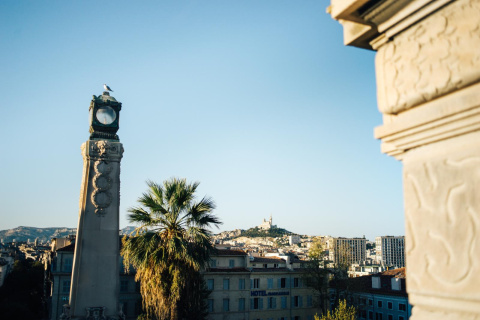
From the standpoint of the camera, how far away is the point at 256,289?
4400 cm

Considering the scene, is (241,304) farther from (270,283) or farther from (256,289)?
(270,283)

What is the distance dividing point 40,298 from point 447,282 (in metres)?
66.8

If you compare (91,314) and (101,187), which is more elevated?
(101,187)

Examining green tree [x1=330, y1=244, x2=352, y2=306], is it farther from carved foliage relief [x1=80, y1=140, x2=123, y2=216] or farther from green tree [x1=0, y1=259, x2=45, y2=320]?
carved foliage relief [x1=80, y1=140, x2=123, y2=216]

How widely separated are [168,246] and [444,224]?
1204 cm

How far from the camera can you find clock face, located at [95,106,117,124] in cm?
1486

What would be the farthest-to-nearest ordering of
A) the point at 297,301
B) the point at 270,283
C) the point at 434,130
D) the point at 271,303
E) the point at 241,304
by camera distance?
1. the point at 297,301
2. the point at 270,283
3. the point at 271,303
4. the point at 241,304
5. the point at 434,130

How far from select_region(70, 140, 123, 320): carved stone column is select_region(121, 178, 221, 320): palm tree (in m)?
0.63

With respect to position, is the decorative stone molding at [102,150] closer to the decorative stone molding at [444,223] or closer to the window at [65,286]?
the decorative stone molding at [444,223]

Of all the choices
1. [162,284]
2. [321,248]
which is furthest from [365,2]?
[321,248]

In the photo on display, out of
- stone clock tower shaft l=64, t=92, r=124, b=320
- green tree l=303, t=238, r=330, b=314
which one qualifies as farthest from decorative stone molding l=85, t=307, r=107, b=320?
green tree l=303, t=238, r=330, b=314

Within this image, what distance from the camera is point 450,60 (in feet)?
6.25

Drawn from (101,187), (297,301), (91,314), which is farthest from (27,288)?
(101,187)

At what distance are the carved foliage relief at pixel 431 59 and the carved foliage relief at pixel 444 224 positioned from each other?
1.02 ft
